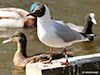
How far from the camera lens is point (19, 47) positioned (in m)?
9.85

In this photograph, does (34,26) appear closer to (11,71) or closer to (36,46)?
(36,46)

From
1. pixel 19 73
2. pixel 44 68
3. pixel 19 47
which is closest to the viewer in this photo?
pixel 44 68

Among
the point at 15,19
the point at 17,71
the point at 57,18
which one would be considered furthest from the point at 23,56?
the point at 57,18

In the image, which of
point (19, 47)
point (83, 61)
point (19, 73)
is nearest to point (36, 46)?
point (19, 47)

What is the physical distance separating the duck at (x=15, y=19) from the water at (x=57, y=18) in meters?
0.25

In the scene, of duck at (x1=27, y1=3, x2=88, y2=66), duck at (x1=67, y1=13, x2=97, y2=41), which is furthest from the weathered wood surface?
duck at (x1=67, y1=13, x2=97, y2=41)

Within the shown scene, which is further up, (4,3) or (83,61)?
(4,3)

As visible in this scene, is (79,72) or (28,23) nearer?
(79,72)

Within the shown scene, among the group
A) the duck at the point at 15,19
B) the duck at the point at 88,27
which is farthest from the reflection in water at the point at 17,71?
the duck at the point at 15,19

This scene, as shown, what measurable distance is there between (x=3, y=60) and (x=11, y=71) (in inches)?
25.1

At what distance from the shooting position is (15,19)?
13.0 meters

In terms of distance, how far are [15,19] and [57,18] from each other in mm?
1256

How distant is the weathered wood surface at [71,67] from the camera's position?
676 centimetres

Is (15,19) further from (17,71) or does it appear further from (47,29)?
(47,29)
